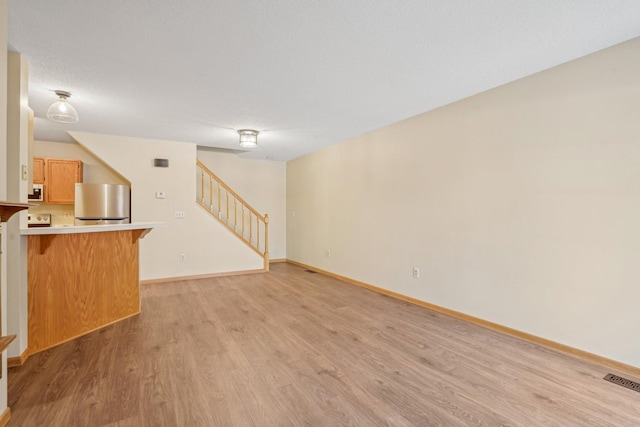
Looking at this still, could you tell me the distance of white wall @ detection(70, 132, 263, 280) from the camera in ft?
15.7

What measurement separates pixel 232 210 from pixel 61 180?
2.95 m

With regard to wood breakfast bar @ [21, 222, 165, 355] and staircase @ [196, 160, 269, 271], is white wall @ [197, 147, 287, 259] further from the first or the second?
wood breakfast bar @ [21, 222, 165, 355]

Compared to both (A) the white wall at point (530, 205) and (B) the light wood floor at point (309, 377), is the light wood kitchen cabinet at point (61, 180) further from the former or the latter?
(A) the white wall at point (530, 205)

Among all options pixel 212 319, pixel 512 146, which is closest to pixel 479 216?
pixel 512 146

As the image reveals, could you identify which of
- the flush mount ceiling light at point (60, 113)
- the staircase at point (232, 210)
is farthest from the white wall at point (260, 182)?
the flush mount ceiling light at point (60, 113)

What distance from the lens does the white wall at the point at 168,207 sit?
480cm

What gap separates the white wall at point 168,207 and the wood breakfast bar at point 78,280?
1677 mm

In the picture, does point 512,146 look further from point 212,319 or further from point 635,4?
point 212,319

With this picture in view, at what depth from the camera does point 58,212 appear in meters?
5.07

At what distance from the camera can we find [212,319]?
10.8 feet

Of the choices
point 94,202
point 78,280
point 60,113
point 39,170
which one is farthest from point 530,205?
point 39,170

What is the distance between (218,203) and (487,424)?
571 centimetres

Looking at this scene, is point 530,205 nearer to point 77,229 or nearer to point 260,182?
point 77,229

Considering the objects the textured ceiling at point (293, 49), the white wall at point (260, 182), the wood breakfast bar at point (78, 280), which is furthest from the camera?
the white wall at point (260, 182)
